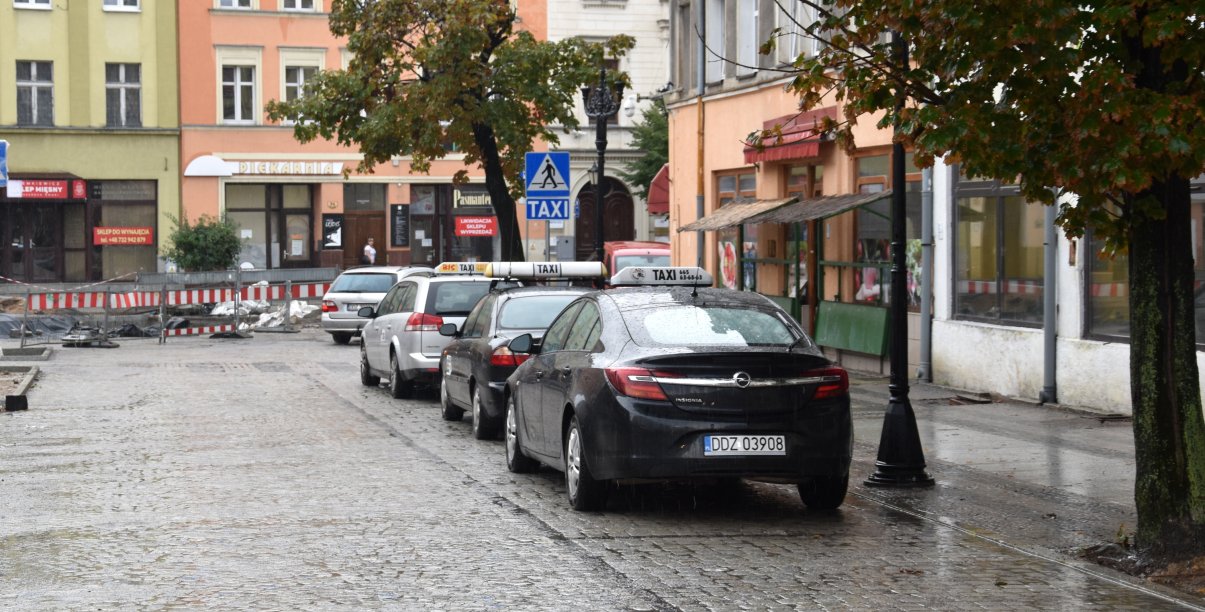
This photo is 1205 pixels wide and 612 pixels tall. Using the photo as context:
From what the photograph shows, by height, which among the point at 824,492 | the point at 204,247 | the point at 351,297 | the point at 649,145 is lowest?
the point at 824,492

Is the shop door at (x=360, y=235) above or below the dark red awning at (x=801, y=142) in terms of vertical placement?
below

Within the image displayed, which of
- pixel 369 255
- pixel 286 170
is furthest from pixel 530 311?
pixel 286 170

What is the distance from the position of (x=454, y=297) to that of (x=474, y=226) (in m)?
34.2

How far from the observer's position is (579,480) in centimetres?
1060

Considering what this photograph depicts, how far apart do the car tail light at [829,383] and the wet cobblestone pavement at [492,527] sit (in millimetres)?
806

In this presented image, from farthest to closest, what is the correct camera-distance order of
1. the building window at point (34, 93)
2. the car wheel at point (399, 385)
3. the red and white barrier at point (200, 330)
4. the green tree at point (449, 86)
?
the building window at point (34, 93) → the red and white barrier at point (200, 330) → the green tree at point (449, 86) → the car wheel at point (399, 385)

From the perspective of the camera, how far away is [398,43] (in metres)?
27.9

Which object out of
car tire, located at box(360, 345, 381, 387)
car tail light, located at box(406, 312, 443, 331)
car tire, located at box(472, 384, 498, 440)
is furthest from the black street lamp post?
car tire, located at box(360, 345, 381, 387)

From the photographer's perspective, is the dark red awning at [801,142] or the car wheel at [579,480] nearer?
the car wheel at [579,480]

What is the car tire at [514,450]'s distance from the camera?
41.6 ft

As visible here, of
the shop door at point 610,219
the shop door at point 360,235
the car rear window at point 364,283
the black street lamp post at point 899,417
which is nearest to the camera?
the black street lamp post at point 899,417

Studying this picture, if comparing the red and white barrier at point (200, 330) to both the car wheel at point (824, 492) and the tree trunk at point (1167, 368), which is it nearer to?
the car wheel at point (824, 492)

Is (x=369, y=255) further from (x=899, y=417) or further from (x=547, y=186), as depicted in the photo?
(x=899, y=417)

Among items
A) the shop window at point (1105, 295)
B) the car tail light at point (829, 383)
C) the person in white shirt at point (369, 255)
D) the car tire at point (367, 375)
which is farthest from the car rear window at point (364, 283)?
the car tail light at point (829, 383)
